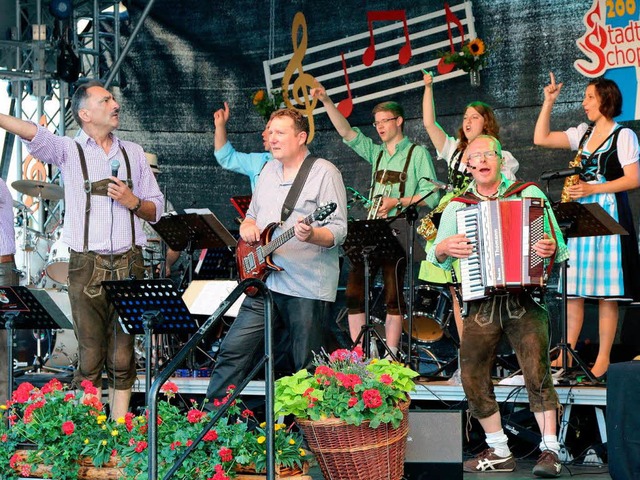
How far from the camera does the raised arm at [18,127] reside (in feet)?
18.7

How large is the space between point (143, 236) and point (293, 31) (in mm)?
4303

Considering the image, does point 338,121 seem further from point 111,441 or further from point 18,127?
point 111,441

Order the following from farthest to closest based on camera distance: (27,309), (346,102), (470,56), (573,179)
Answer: (346,102) < (470,56) < (573,179) < (27,309)

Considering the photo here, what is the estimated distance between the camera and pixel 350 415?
4887 millimetres

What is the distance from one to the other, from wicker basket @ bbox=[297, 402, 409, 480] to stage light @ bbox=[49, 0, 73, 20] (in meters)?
6.29

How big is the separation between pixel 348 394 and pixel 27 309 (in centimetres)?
235

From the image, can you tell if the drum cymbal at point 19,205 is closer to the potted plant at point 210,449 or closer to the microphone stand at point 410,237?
the microphone stand at point 410,237

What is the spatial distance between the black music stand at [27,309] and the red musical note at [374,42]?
4458 mm

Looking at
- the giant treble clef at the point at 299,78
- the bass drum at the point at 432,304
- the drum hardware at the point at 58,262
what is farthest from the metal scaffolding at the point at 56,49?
the bass drum at the point at 432,304

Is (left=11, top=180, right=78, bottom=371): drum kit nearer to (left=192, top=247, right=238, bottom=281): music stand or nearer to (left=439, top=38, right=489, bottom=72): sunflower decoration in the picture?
(left=192, top=247, right=238, bottom=281): music stand

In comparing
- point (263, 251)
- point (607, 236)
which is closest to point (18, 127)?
point (263, 251)

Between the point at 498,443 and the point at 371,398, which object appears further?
the point at 498,443

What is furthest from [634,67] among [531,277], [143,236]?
[143,236]

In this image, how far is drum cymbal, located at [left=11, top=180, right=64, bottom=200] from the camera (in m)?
10.0
